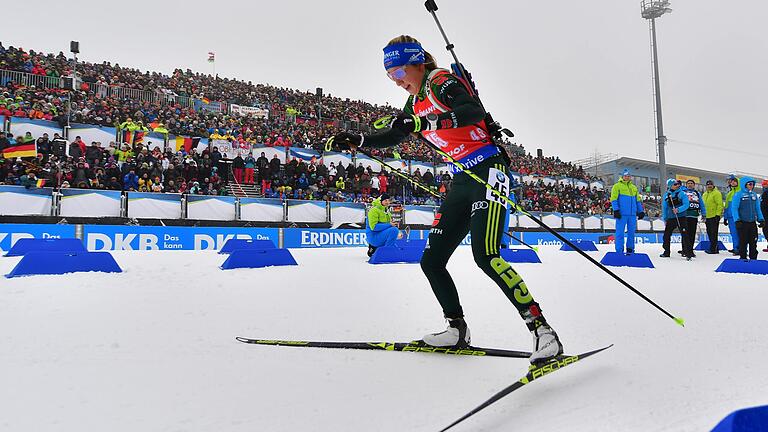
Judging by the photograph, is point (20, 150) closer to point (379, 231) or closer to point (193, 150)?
point (193, 150)

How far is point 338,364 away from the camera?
2430 millimetres

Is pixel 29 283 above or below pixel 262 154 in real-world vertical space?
below

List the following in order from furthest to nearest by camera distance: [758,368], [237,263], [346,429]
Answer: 1. [237,263]
2. [758,368]
3. [346,429]

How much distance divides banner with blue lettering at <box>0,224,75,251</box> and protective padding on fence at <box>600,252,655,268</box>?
11.4m

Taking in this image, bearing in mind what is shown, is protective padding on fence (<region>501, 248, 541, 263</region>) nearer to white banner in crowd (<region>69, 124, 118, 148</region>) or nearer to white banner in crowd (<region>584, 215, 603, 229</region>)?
white banner in crowd (<region>69, 124, 118, 148</region>)

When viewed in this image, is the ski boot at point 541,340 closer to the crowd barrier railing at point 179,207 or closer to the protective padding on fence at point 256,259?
the protective padding on fence at point 256,259

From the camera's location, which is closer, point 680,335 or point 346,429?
point 346,429

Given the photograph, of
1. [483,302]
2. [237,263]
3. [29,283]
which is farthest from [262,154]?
[483,302]

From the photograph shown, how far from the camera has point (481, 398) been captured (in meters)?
2.00

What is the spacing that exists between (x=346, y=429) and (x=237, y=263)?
526cm

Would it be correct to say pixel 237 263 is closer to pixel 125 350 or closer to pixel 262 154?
pixel 125 350

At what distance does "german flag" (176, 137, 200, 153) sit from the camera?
1528 cm

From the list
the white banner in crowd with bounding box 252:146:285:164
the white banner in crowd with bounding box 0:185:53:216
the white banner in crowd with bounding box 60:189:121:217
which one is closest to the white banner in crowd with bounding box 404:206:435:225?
the white banner in crowd with bounding box 252:146:285:164

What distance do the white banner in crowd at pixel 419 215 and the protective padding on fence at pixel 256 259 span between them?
28.2 feet
